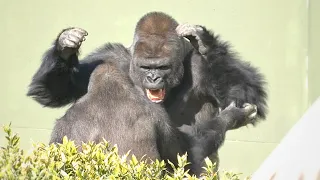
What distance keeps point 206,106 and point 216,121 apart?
0.31 meters

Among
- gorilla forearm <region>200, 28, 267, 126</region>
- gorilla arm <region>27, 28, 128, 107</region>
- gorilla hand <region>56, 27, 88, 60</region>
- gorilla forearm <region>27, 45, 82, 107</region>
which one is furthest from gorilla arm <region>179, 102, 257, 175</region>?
gorilla hand <region>56, 27, 88, 60</region>

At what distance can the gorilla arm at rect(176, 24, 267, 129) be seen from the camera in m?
6.55

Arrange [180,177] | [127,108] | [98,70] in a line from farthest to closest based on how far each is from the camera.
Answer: [98,70] < [127,108] < [180,177]

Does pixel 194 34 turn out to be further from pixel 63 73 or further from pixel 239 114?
pixel 63 73

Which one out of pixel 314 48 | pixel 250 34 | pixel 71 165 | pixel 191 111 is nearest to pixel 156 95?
pixel 191 111

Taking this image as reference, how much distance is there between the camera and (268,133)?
8.12 metres

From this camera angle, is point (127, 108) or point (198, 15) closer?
point (127, 108)

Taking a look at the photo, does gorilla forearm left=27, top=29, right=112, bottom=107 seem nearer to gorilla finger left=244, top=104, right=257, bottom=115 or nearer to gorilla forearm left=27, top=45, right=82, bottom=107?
gorilla forearm left=27, top=45, right=82, bottom=107

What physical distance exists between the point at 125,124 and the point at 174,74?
76 cm

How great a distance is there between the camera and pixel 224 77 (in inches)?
264

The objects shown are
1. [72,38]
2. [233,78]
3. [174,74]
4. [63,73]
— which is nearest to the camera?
[72,38]

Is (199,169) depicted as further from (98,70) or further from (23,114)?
(23,114)

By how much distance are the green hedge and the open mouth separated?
1.66 m

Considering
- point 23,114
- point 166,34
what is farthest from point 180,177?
point 23,114
